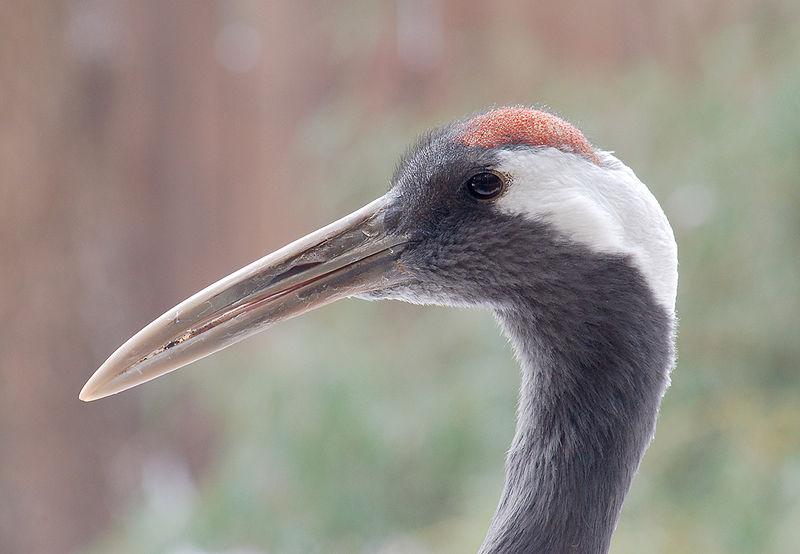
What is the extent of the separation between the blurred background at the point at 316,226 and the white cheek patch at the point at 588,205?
1.12m

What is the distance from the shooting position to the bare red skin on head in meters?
1.36

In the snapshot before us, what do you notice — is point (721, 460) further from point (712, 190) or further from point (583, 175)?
point (583, 175)

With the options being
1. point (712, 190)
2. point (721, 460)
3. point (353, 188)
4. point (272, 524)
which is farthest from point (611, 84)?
point (272, 524)

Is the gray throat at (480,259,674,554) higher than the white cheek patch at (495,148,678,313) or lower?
lower

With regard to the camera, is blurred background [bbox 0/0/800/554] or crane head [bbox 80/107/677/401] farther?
blurred background [bbox 0/0/800/554]

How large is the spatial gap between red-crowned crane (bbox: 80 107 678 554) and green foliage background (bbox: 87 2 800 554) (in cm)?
100

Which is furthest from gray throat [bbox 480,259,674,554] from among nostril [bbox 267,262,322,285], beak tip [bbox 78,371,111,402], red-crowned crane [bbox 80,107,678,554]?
beak tip [bbox 78,371,111,402]

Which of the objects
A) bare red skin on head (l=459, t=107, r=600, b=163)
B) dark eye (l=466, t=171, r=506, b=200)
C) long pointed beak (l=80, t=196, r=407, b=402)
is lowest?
long pointed beak (l=80, t=196, r=407, b=402)

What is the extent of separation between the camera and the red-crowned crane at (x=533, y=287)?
136 cm

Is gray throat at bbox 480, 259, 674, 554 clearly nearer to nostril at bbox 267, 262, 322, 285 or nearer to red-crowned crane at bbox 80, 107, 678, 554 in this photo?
red-crowned crane at bbox 80, 107, 678, 554

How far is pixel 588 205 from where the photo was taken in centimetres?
134

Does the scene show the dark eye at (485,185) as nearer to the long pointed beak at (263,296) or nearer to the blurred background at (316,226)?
the long pointed beak at (263,296)

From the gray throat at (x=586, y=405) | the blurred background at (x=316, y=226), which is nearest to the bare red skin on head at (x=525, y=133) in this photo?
the gray throat at (x=586, y=405)

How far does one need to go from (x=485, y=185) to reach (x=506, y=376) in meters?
1.60
